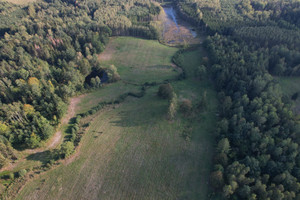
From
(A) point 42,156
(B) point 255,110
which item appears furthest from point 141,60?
(A) point 42,156

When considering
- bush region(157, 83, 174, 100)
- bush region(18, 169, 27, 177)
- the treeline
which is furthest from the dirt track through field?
the treeline

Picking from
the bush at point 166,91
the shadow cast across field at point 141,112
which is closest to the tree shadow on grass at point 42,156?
the shadow cast across field at point 141,112

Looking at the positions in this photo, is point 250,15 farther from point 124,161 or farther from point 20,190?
Result: point 20,190

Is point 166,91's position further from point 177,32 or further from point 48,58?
point 177,32

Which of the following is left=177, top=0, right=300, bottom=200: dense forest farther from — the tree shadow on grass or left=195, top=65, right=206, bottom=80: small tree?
the tree shadow on grass

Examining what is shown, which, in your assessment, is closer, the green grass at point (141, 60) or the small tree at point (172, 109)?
the small tree at point (172, 109)

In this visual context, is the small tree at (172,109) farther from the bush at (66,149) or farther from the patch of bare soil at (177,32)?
the patch of bare soil at (177,32)
